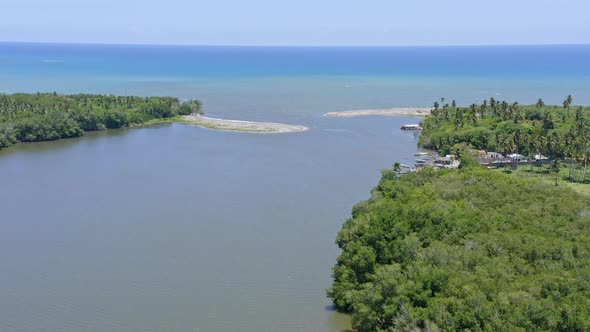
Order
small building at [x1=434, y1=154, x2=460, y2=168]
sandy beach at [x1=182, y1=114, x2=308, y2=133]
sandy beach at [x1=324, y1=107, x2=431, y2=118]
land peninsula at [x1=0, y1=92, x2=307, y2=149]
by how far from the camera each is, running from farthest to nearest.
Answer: sandy beach at [x1=324, y1=107, x2=431, y2=118] → sandy beach at [x1=182, y1=114, x2=308, y2=133] → land peninsula at [x1=0, y1=92, x2=307, y2=149] → small building at [x1=434, y1=154, x2=460, y2=168]

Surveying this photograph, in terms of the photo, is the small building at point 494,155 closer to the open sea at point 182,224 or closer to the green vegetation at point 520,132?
the green vegetation at point 520,132

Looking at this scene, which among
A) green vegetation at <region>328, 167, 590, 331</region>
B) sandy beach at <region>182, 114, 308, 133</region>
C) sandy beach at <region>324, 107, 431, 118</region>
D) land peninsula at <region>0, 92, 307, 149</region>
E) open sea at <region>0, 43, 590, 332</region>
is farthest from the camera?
sandy beach at <region>324, 107, 431, 118</region>

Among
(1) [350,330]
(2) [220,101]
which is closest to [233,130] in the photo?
(2) [220,101]

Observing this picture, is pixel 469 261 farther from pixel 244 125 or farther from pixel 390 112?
pixel 390 112

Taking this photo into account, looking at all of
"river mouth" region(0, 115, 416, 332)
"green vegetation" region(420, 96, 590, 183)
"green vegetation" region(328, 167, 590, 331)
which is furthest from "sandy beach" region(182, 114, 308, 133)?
"green vegetation" region(328, 167, 590, 331)

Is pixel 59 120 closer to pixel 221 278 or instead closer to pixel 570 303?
pixel 221 278

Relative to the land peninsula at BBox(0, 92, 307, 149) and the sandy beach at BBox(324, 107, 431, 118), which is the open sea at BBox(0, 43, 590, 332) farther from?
the sandy beach at BBox(324, 107, 431, 118)

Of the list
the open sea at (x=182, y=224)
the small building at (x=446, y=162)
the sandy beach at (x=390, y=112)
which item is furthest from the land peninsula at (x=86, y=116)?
the small building at (x=446, y=162)
